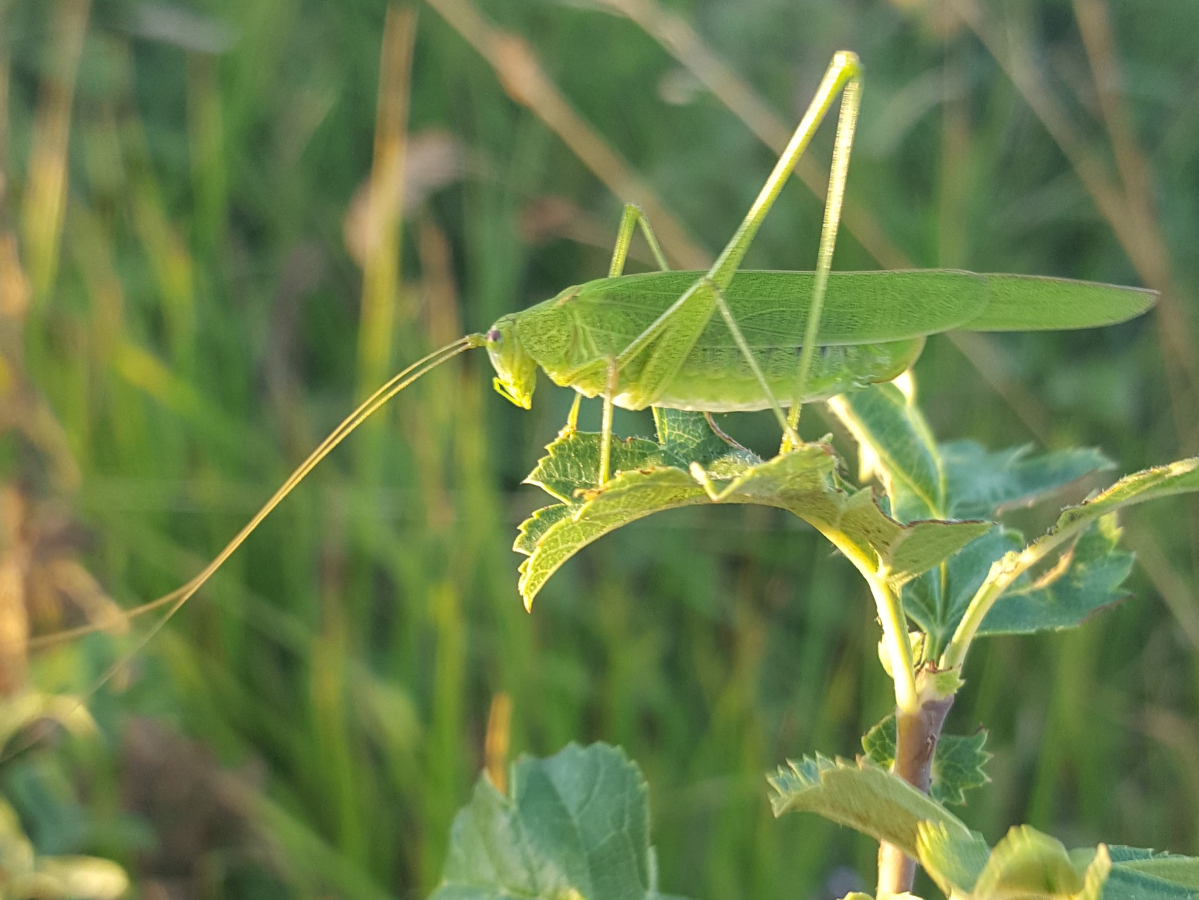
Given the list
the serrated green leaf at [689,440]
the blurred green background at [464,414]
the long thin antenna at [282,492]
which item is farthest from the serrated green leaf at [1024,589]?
the blurred green background at [464,414]

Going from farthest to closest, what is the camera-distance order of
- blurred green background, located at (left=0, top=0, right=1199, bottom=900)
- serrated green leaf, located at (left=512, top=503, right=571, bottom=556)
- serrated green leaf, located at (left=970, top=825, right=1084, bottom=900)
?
blurred green background, located at (left=0, top=0, right=1199, bottom=900) → serrated green leaf, located at (left=512, top=503, right=571, bottom=556) → serrated green leaf, located at (left=970, top=825, right=1084, bottom=900)

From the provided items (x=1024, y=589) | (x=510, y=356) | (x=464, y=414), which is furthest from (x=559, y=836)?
(x=464, y=414)

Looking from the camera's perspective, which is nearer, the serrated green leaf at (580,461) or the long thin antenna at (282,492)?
the serrated green leaf at (580,461)

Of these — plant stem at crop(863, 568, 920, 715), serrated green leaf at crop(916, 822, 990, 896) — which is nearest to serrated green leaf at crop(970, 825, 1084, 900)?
serrated green leaf at crop(916, 822, 990, 896)

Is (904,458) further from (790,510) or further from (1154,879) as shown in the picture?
(1154,879)

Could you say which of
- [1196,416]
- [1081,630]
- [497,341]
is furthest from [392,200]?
[1196,416]

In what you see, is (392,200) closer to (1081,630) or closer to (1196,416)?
(1081,630)

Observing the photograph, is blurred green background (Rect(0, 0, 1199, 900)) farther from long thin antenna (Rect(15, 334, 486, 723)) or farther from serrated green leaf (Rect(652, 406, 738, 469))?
serrated green leaf (Rect(652, 406, 738, 469))

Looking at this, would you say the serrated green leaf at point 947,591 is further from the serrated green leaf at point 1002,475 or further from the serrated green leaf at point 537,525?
the serrated green leaf at point 537,525
